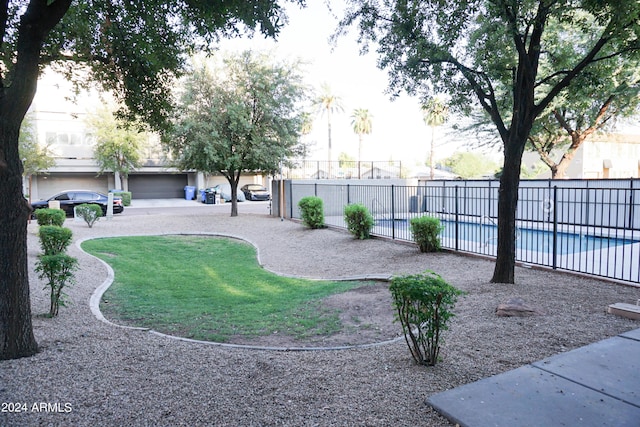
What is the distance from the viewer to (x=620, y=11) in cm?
538

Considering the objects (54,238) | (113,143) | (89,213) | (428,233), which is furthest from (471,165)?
(54,238)

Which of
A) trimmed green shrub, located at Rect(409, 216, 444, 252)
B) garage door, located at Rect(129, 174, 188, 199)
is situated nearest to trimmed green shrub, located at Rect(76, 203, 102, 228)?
trimmed green shrub, located at Rect(409, 216, 444, 252)

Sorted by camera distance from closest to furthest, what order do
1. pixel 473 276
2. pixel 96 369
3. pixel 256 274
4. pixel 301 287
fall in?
1. pixel 96 369
2. pixel 473 276
3. pixel 301 287
4. pixel 256 274

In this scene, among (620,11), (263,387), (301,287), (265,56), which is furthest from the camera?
(265,56)

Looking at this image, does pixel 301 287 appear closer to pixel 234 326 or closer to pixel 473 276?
pixel 234 326

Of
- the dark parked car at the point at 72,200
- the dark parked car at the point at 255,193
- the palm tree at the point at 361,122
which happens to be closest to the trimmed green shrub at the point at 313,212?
the dark parked car at the point at 72,200

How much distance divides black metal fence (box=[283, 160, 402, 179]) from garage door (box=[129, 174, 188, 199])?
2442 cm

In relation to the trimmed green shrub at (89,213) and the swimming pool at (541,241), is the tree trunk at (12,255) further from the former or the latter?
the trimmed green shrub at (89,213)

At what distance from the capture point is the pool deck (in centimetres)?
304

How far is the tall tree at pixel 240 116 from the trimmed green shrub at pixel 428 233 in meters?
11.7

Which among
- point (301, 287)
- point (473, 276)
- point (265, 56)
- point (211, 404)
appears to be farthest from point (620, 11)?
point (265, 56)

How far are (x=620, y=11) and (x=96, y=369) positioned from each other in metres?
7.31

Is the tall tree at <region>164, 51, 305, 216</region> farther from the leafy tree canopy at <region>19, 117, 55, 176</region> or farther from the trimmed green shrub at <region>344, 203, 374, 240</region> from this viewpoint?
the leafy tree canopy at <region>19, 117, 55, 176</region>

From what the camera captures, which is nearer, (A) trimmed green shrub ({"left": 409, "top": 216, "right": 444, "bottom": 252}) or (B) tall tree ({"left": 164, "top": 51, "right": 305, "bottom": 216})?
(A) trimmed green shrub ({"left": 409, "top": 216, "right": 444, "bottom": 252})
